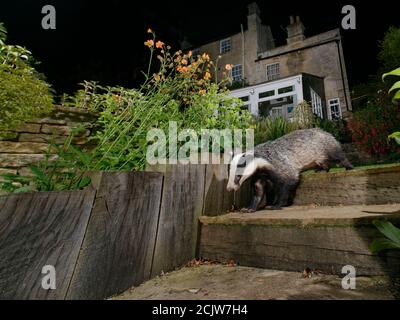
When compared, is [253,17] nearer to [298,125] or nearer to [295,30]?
[295,30]

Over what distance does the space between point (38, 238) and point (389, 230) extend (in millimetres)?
1645

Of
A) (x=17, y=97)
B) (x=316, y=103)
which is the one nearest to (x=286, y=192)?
(x=17, y=97)

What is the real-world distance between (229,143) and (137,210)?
1593 millimetres

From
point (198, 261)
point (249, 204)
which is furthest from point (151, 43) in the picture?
point (198, 261)

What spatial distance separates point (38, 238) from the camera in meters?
1.20

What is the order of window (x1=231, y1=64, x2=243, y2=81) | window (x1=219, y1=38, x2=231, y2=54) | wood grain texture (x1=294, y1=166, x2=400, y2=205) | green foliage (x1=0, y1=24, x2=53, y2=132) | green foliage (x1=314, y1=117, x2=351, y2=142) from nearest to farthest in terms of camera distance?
1. wood grain texture (x1=294, y1=166, x2=400, y2=205)
2. green foliage (x1=0, y1=24, x2=53, y2=132)
3. green foliage (x1=314, y1=117, x2=351, y2=142)
4. window (x1=231, y1=64, x2=243, y2=81)
5. window (x1=219, y1=38, x2=231, y2=54)

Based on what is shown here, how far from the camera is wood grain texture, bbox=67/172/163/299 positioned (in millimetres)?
1356

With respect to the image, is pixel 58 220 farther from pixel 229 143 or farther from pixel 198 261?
pixel 229 143

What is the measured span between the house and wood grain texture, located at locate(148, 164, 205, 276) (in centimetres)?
1129

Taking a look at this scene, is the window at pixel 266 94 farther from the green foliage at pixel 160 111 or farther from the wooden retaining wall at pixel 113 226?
the wooden retaining wall at pixel 113 226
